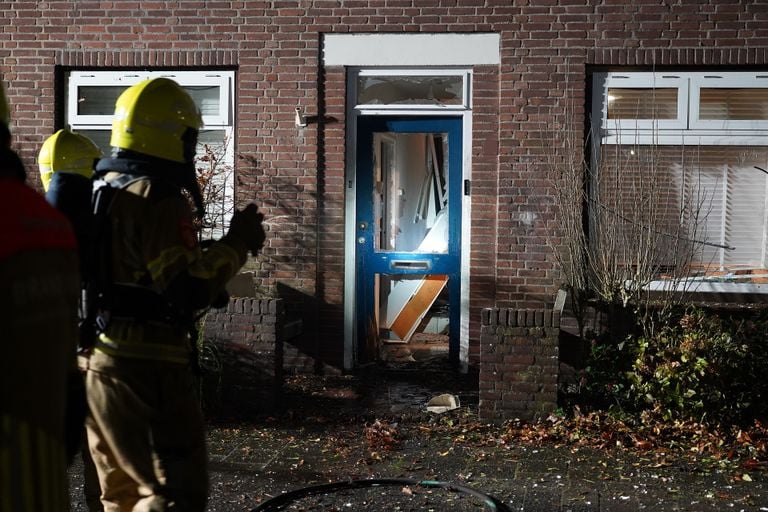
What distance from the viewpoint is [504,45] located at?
8.77 m

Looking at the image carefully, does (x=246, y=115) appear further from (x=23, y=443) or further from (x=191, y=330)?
(x=23, y=443)

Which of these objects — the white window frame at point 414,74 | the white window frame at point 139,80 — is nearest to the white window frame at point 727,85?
the white window frame at point 414,74

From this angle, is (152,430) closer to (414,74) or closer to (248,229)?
(248,229)

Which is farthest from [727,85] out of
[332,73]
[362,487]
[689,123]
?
[362,487]

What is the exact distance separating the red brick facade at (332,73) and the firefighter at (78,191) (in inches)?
168

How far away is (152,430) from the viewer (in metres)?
3.27

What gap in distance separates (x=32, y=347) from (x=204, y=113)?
778 centimetres

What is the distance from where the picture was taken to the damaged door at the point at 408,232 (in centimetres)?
911

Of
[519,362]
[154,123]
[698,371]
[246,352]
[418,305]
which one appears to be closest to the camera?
[154,123]

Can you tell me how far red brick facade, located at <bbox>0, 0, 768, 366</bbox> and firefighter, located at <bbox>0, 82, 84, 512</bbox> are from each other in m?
7.15

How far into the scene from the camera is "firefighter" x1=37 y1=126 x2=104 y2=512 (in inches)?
132

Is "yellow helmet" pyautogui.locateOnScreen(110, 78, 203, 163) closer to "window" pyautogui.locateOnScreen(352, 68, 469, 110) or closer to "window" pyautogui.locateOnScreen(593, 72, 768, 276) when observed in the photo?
"window" pyautogui.locateOnScreen(352, 68, 469, 110)

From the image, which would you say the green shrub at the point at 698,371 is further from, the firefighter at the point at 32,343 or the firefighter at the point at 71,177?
the firefighter at the point at 32,343

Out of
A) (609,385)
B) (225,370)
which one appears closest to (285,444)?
(225,370)
